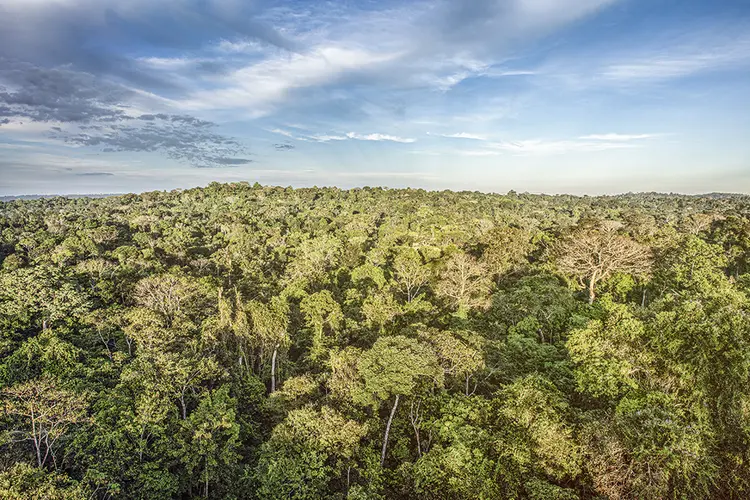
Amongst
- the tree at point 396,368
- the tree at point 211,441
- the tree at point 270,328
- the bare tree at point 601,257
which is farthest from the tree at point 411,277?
the tree at point 211,441

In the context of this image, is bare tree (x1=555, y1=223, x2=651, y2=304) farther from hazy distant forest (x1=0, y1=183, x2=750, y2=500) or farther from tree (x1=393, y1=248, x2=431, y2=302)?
tree (x1=393, y1=248, x2=431, y2=302)

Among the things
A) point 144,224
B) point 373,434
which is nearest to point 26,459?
point 373,434

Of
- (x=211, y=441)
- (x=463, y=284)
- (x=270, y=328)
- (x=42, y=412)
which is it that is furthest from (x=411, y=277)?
(x=42, y=412)

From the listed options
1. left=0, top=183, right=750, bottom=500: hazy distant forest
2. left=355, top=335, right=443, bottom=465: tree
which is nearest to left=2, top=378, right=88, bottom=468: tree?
left=0, top=183, right=750, bottom=500: hazy distant forest

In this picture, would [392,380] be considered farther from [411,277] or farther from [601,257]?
[601,257]

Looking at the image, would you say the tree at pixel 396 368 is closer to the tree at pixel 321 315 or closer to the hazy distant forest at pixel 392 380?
the hazy distant forest at pixel 392 380
